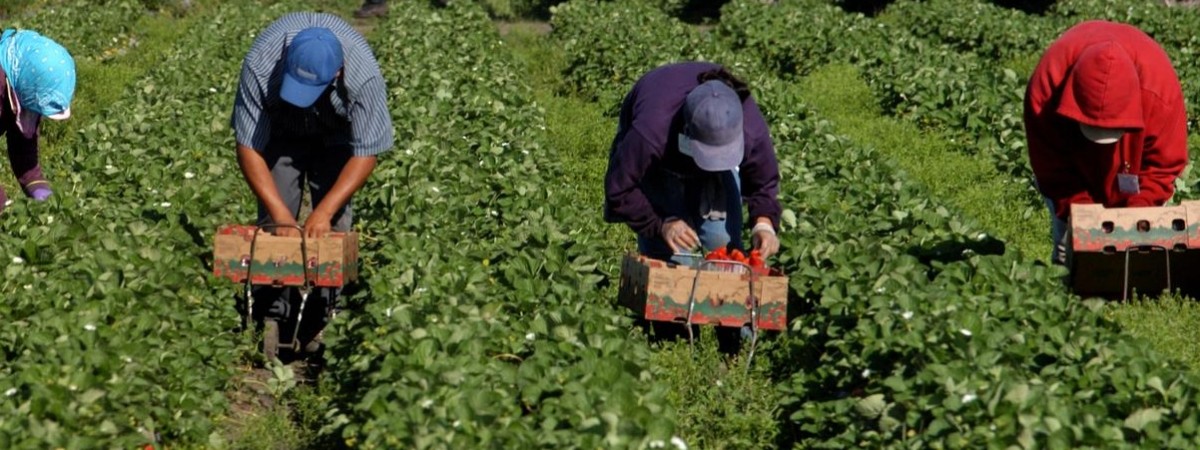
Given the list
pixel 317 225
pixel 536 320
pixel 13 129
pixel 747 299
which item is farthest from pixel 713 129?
pixel 13 129

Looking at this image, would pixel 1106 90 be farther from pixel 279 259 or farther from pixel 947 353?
pixel 279 259

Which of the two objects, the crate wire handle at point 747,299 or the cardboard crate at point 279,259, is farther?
the cardboard crate at point 279,259

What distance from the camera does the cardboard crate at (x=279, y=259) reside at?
6.62m

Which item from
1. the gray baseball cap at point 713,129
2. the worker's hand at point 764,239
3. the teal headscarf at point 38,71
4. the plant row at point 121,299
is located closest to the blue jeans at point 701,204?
the worker's hand at point 764,239

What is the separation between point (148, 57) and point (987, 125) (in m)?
9.48

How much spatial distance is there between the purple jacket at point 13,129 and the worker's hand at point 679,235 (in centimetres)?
274

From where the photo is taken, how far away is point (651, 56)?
48.9 ft

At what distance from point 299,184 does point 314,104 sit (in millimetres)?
521

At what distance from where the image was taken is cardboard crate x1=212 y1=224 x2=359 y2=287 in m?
6.62

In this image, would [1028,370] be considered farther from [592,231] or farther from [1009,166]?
[1009,166]

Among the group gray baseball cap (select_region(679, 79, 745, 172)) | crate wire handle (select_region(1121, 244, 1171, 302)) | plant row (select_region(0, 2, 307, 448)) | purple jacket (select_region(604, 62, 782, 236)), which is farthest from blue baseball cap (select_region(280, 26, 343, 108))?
crate wire handle (select_region(1121, 244, 1171, 302))

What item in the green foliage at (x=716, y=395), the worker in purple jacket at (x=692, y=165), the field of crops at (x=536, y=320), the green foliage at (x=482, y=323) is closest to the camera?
the green foliage at (x=482, y=323)

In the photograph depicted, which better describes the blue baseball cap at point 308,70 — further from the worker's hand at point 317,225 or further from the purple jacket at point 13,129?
the purple jacket at point 13,129

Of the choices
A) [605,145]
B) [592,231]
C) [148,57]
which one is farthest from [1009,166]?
[148,57]
